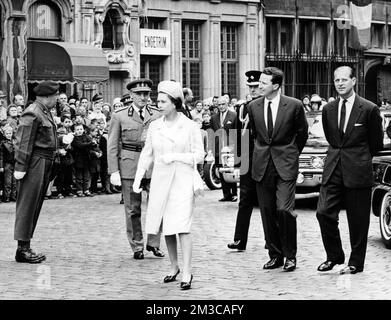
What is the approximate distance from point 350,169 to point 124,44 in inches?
889

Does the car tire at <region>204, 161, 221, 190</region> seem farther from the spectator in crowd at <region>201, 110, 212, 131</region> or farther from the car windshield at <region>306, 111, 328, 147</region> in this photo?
the car windshield at <region>306, 111, 328, 147</region>

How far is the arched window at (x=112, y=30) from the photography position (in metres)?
33.0

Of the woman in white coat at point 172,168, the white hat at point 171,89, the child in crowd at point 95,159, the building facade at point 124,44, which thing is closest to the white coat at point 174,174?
the woman in white coat at point 172,168

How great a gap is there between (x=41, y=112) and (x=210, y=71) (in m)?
24.7

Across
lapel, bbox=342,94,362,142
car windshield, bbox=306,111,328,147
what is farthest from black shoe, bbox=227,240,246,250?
car windshield, bbox=306,111,328,147

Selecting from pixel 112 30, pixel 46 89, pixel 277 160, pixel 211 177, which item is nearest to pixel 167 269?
pixel 277 160

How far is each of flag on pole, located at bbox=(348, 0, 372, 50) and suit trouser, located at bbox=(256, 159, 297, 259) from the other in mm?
28852

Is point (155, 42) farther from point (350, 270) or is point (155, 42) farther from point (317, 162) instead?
point (350, 270)

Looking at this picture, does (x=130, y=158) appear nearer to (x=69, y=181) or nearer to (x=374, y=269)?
(x=374, y=269)

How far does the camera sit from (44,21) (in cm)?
3105

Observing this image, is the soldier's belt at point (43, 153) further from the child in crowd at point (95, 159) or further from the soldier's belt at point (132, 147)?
the child in crowd at point (95, 159)

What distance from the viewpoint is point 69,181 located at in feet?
70.8
